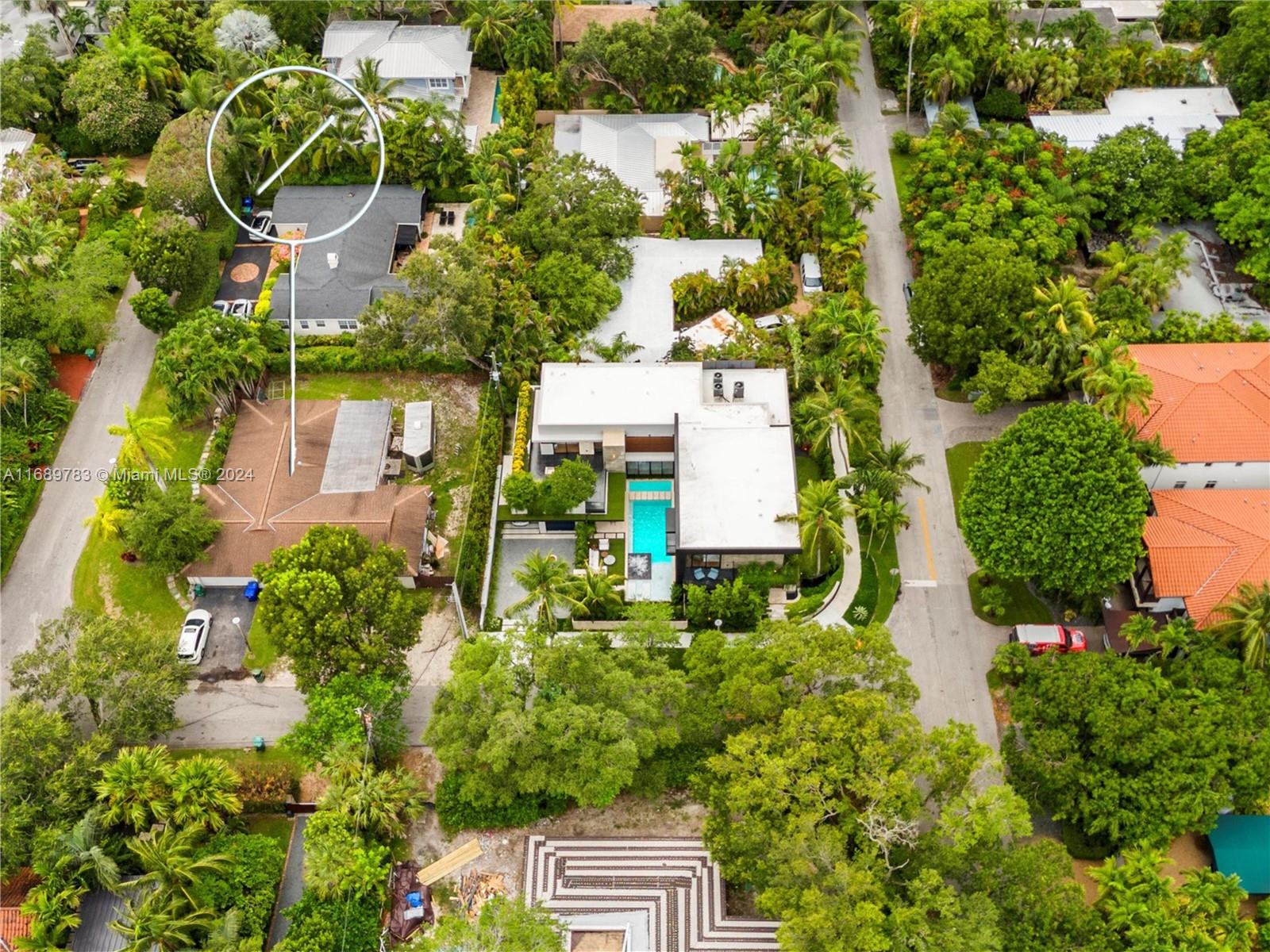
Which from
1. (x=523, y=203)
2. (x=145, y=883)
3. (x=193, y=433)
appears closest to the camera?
(x=145, y=883)

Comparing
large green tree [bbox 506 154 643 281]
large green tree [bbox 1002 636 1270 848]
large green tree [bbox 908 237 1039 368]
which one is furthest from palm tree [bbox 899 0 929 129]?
large green tree [bbox 1002 636 1270 848]

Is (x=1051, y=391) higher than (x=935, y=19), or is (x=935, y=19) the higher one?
(x=935, y=19)

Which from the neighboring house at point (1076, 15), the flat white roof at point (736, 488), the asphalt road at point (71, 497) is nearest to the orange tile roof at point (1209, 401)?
the flat white roof at point (736, 488)

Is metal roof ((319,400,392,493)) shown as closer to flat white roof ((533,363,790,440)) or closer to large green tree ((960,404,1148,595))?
flat white roof ((533,363,790,440))

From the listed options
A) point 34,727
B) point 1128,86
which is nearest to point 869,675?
point 34,727

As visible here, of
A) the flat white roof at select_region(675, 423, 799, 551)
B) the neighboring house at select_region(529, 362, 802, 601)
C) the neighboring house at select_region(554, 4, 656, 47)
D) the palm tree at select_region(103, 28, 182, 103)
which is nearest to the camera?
the flat white roof at select_region(675, 423, 799, 551)

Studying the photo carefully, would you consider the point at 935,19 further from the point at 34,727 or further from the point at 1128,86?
the point at 34,727
